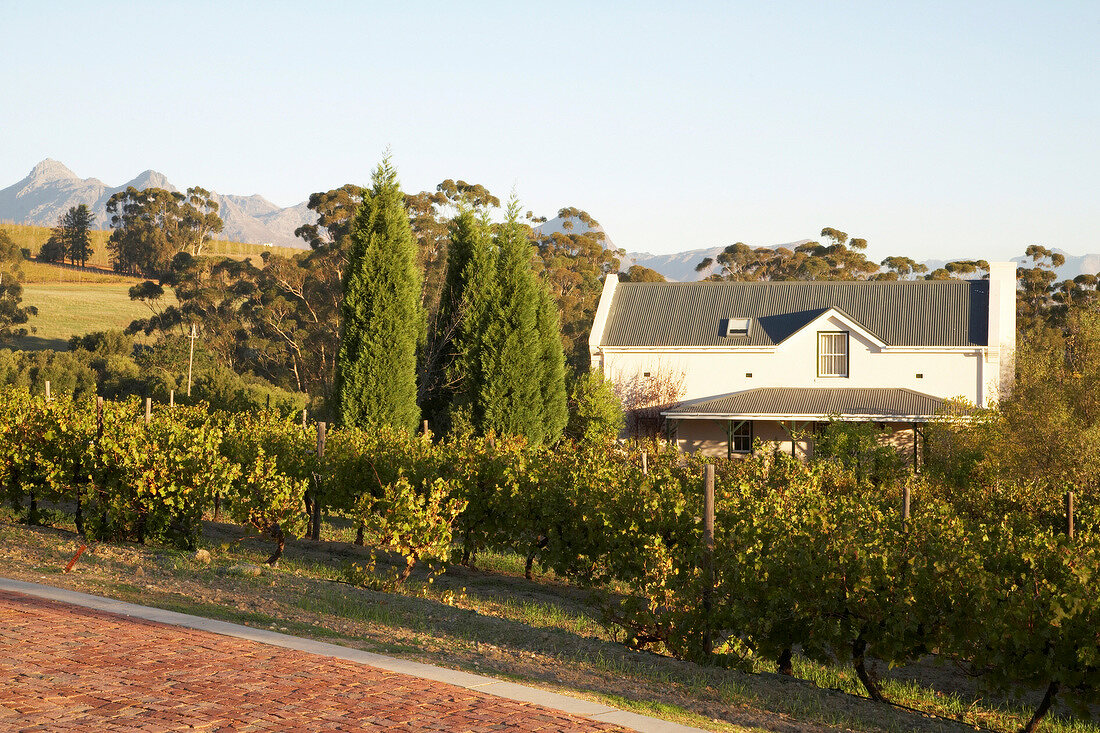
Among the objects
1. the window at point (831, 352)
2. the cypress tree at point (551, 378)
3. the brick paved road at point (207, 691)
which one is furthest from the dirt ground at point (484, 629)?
the window at point (831, 352)

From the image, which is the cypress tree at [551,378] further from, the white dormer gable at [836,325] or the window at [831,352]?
the window at [831,352]

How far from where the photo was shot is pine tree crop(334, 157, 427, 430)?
83.0 ft

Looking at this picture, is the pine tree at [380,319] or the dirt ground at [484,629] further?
the pine tree at [380,319]

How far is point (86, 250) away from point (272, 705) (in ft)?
314

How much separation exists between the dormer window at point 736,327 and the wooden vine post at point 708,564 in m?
25.4

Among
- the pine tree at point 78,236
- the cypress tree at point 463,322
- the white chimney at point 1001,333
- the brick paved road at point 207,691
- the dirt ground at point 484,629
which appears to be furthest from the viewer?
the pine tree at point 78,236

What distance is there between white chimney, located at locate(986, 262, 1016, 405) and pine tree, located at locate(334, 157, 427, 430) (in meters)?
18.4

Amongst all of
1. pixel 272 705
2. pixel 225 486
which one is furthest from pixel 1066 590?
pixel 225 486

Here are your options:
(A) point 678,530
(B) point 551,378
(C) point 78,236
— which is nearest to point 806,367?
(B) point 551,378

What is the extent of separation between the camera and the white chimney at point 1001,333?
3247 centimetres

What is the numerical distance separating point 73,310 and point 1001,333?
210 ft

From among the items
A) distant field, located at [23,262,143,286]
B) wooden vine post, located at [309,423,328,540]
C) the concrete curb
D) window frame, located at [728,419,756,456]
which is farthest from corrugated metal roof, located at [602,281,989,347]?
distant field, located at [23,262,143,286]

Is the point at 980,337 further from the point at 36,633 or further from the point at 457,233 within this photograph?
the point at 36,633

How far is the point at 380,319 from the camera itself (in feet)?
84.5
